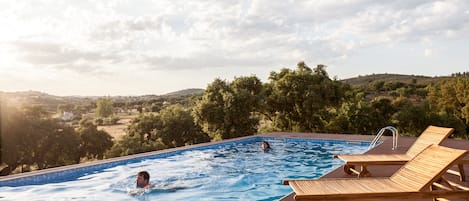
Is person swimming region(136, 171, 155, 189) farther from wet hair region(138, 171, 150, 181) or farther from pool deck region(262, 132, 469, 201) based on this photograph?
pool deck region(262, 132, 469, 201)

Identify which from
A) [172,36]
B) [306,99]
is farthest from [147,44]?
[306,99]

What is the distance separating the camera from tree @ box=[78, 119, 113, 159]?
22.3 metres

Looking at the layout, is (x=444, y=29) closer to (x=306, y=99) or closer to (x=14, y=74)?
(x=306, y=99)

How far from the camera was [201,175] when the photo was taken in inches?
345

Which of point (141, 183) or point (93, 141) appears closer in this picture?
point (141, 183)

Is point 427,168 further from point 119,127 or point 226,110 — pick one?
point 119,127

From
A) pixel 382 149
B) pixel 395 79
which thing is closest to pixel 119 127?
pixel 382 149

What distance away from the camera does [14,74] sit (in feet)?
53.2

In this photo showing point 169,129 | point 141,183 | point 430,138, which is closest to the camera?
point 430,138

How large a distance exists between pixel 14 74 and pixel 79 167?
10.0 m

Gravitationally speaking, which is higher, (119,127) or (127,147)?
(119,127)

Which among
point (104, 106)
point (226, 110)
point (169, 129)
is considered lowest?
point (169, 129)

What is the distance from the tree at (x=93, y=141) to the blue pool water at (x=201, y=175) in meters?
12.7

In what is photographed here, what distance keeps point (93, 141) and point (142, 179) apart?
1649 centimetres
